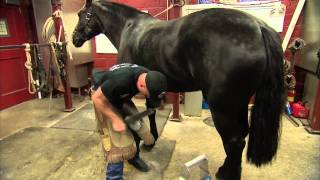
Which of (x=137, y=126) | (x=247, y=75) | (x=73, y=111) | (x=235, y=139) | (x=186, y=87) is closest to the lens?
(x=247, y=75)

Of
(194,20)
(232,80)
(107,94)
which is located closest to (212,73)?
(232,80)

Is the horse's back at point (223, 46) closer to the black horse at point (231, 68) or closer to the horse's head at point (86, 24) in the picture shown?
the black horse at point (231, 68)

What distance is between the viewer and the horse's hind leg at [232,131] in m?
1.45

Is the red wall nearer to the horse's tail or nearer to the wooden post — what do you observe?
the wooden post

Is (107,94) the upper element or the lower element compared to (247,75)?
lower

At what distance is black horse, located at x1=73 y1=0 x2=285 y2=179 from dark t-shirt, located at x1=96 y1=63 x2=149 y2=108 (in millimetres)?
321

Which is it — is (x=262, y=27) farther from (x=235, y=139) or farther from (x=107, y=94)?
(x=107, y=94)

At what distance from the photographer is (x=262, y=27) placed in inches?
54.0

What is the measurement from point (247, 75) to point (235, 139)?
1.37ft

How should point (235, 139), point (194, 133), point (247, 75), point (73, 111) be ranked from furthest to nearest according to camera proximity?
1. point (73, 111)
2. point (194, 133)
3. point (235, 139)
4. point (247, 75)

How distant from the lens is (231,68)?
4.34 ft

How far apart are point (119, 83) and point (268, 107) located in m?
0.89

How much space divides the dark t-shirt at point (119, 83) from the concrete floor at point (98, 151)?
820 mm

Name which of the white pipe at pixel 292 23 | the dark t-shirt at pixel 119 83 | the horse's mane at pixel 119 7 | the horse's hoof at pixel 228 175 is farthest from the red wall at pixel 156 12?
the horse's hoof at pixel 228 175
